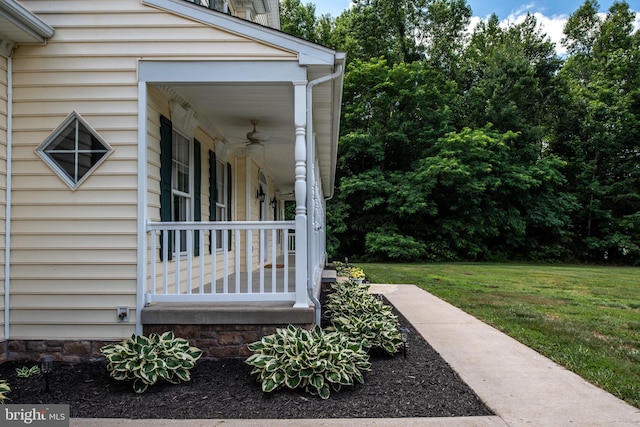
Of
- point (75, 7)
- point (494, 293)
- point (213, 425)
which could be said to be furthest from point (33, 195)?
point (494, 293)

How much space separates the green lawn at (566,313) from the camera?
4027 millimetres

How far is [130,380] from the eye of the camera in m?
3.44

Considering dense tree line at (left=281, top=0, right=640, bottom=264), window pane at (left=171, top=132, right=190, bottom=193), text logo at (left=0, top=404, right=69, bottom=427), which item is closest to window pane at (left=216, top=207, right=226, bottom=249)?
window pane at (left=171, top=132, right=190, bottom=193)

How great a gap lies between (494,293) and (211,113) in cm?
683

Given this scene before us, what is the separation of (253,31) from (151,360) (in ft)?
10.2

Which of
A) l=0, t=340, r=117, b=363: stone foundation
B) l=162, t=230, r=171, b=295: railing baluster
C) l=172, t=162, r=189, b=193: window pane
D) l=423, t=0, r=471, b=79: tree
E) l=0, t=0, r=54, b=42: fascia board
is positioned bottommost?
l=0, t=340, r=117, b=363: stone foundation

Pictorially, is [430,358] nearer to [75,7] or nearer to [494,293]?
[75,7]

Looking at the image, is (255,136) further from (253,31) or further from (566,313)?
(566,313)

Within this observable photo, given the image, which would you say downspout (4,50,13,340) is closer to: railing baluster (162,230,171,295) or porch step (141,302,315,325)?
porch step (141,302,315,325)

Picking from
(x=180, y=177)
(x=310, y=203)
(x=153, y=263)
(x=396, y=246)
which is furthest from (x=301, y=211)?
(x=396, y=246)

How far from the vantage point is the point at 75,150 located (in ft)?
13.3

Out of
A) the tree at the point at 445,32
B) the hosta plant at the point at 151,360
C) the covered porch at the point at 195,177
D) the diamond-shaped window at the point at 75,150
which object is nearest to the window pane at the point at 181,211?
the covered porch at the point at 195,177

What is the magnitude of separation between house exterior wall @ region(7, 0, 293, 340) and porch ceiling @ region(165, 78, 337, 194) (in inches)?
25.0

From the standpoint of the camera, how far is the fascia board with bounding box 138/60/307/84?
13.5 ft
